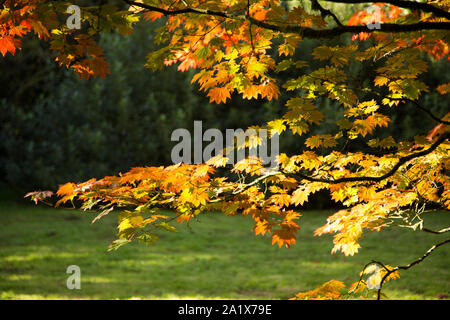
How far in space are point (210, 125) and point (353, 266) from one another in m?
5.46

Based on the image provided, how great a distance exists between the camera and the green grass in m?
5.90

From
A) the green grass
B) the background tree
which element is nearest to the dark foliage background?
the green grass

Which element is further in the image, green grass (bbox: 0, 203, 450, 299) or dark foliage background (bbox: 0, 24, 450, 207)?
dark foliage background (bbox: 0, 24, 450, 207)

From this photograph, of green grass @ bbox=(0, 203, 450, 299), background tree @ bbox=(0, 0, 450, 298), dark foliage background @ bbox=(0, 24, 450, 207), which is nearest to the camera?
background tree @ bbox=(0, 0, 450, 298)

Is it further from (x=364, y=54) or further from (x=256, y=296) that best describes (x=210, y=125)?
(x=364, y=54)

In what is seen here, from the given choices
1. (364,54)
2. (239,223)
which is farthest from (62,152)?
(364,54)

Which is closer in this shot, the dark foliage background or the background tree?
the background tree

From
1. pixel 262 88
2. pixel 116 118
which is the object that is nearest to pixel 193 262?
pixel 262 88

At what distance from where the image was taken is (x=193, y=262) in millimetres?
7285

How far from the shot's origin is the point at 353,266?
699 centimetres

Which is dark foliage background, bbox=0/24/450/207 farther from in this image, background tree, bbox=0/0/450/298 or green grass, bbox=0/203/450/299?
background tree, bbox=0/0/450/298

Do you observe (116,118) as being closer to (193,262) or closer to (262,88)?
(193,262)

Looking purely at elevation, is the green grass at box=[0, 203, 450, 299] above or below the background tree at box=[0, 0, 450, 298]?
below

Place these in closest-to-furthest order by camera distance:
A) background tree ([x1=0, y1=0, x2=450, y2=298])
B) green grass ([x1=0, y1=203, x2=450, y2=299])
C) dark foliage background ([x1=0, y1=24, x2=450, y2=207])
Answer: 1. background tree ([x1=0, y1=0, x2=450, y2=298])
2. green grass ([x1=0, y1=203, x2=450, y2=299])
3. dark foliage background ([x1=0, y1=24, x2=450, y2=207])
